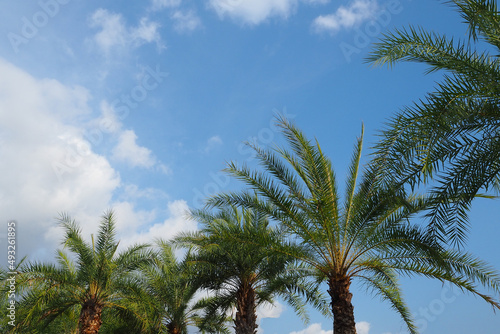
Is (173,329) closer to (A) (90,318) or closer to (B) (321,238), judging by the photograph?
(A) (90,318)

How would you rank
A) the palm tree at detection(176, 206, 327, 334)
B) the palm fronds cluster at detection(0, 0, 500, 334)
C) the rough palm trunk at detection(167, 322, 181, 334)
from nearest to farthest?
the palm fronds cluster at detection(0, 0, 500, 334), the palm tree at detection(176, 206, 327, 334), the rough palm trunk at detection(167, 322, 181, 334)

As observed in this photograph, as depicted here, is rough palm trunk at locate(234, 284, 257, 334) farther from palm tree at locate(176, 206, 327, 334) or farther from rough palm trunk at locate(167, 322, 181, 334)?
rough palm trunk at locate(167, 322, 181, 334)

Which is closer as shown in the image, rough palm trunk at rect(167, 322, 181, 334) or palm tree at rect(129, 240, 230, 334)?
palm tree at rect(129, 240, 230, 334)

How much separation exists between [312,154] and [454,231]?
4.03 meters

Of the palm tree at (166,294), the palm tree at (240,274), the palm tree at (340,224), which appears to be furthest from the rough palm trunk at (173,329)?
the palm tree at (340,224)

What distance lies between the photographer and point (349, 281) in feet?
40.4

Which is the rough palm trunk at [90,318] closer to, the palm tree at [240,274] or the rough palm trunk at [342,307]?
the palm tree at [240,274]

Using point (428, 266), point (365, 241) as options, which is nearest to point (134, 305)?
point (365, 241)

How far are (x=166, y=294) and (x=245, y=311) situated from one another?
194 inches

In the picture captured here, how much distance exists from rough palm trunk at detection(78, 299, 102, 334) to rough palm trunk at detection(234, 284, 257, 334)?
17.7 ft

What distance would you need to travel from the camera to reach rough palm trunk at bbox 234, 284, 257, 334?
16375 millimetres

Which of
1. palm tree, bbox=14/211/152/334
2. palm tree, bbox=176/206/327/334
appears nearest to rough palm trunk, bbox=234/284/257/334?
palm tree, bbox=176/206/327/334

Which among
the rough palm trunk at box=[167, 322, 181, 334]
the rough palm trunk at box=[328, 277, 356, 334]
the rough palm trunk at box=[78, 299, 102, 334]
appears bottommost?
the rough palm trunk at box=[328, 277, 356, 334]

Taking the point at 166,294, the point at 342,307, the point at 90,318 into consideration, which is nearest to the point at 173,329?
the point at 166,294
